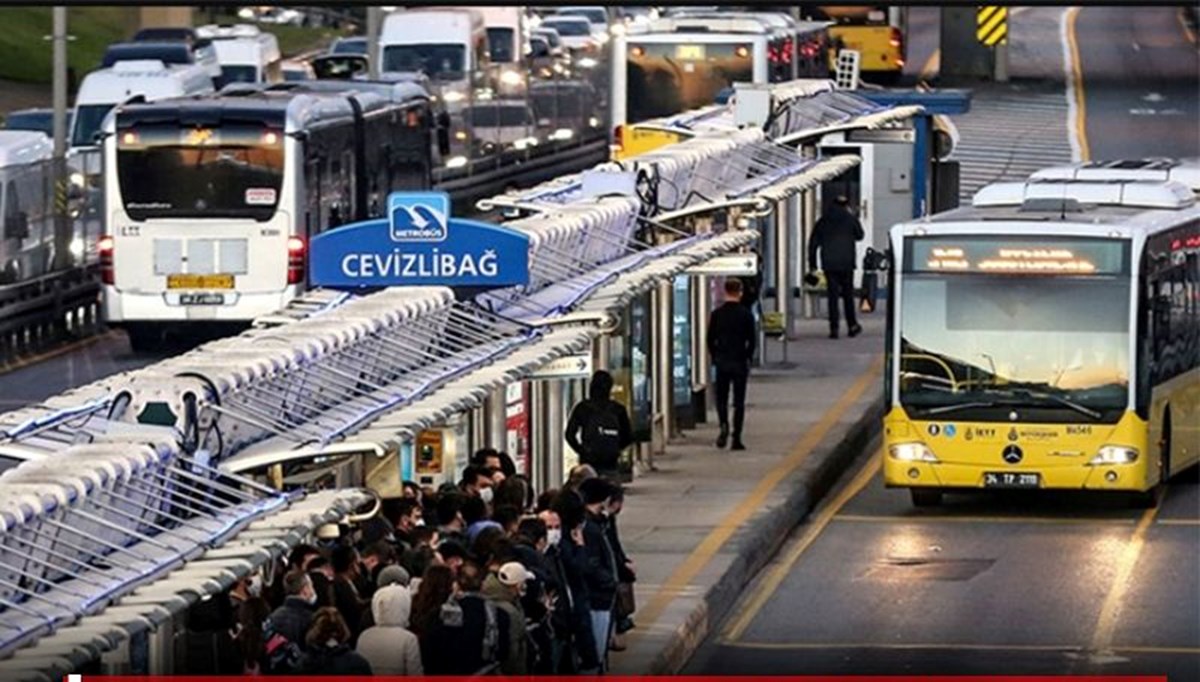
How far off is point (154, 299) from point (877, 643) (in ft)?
58.9

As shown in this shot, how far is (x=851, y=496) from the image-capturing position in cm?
3166

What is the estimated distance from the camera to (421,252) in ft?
82.7

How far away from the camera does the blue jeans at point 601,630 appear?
20.8 metres

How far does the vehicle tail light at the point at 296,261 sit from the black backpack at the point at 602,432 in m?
14.8

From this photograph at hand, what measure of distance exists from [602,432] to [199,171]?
1557cm

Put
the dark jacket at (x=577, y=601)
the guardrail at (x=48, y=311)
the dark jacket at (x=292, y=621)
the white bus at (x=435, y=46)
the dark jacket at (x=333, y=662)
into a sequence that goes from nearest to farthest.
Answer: the dark jacket at (x=333, y=662)
the dark jacket at (x=292, y=621)
the dark jacket at (x=577, y=601)
the guardrail at (x=48, y=311)
the white bus at (x=435, y=46)

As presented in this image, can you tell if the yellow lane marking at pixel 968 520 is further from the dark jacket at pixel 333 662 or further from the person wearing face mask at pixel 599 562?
the dark jacket at pixel 333 662

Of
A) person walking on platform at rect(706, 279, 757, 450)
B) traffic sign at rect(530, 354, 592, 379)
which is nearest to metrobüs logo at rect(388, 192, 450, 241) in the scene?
traffic sign at rect(530, 354, 592, 379)

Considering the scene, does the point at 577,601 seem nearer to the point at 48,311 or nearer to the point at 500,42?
the point at 48,311

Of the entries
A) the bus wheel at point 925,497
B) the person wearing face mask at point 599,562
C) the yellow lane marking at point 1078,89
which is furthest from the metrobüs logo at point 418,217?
the yellow lane marking at point 1078,89

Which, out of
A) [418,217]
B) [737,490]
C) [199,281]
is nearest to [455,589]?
[418,217]

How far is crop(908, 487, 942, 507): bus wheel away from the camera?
31000 millimetres

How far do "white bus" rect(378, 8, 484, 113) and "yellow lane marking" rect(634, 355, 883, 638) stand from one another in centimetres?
2838

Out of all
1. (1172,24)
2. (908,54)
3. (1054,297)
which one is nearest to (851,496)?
(1054,297)
